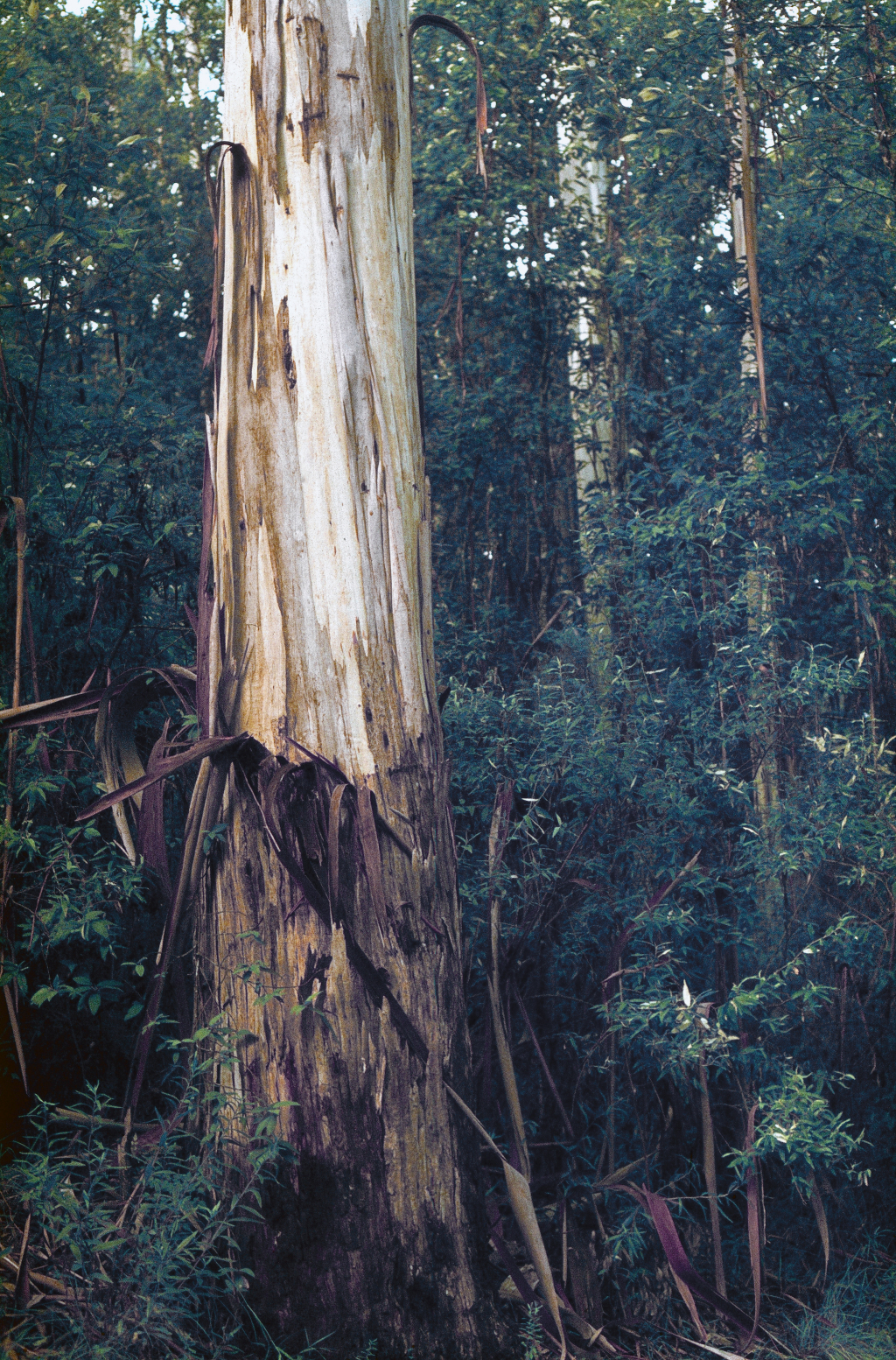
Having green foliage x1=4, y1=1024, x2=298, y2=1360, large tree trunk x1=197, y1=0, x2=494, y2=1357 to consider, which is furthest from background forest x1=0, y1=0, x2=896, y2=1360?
large tree trunk x1=197, y1=0, x2=494, y2=1357

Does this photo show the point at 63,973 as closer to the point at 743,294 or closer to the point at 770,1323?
the point at 770,1323

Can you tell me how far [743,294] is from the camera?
431 centimetres

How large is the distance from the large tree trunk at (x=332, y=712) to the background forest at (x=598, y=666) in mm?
193

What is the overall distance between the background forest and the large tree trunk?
0.19m

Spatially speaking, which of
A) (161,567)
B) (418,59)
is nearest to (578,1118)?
(161,567)

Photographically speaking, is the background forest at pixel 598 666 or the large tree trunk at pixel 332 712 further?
the background forest at pixel 598 666

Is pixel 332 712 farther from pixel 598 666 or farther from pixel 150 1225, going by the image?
pixel 598 666

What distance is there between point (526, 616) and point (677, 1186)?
2.61m

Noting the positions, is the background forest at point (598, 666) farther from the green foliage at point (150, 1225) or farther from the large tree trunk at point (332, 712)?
the large tree trunk at point (332, 712)

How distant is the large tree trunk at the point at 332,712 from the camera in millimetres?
2264

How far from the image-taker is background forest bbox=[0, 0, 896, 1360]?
104 inches

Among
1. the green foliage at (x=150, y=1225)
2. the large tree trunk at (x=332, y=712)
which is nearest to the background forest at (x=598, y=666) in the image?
the green foliage at (x=150, y=1225)

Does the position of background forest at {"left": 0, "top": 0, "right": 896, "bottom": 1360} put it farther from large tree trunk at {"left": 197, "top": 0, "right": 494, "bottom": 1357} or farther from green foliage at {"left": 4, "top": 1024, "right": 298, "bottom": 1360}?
large tree trunk at {"left": 197, "top": 0, "right": 494, "bottom": 1357}

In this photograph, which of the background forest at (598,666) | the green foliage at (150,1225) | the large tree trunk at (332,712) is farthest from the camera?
the background forest at (598,666)
